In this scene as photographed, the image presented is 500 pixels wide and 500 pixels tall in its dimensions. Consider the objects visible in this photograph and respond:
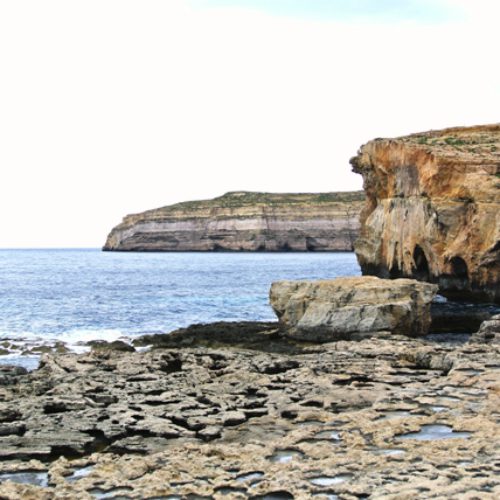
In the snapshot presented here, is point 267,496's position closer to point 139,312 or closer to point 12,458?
point 12,458

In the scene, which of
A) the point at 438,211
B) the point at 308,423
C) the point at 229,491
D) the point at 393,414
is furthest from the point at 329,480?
the point at 438,211

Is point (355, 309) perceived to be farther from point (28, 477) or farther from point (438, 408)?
point (28, 477)

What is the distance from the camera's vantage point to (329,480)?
429 inches

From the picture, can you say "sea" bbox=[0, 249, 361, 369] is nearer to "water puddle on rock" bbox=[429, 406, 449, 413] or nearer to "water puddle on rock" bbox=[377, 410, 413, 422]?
"water puddle on rock" bbox=[377, 410, 413, 422]

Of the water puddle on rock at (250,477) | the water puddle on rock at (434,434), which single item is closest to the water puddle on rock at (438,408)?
the water puddle on rock at (434,434)

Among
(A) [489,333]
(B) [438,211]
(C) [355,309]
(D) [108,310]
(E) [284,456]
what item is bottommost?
(D) [108,310]

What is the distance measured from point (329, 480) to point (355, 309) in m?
17.7

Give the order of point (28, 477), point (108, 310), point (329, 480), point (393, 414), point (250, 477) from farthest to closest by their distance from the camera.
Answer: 1. point (108, 310)
2. point (393, 414)
3. point (28, 477)
4. point (250, 477)
5. point (329, 480)

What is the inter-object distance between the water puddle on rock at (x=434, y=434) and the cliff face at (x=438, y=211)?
27.2 m

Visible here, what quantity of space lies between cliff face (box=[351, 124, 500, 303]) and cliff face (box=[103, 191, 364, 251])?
9962 cm

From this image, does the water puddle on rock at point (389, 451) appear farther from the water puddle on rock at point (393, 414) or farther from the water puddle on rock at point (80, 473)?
the water puddle on rock at point (80, 473)

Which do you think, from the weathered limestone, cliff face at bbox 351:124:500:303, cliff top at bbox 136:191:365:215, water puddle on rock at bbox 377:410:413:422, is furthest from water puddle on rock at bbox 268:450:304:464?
cliff top at bbox 136:191:365:215

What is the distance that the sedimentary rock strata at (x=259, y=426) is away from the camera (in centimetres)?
1081

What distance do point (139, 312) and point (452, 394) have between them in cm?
3353
